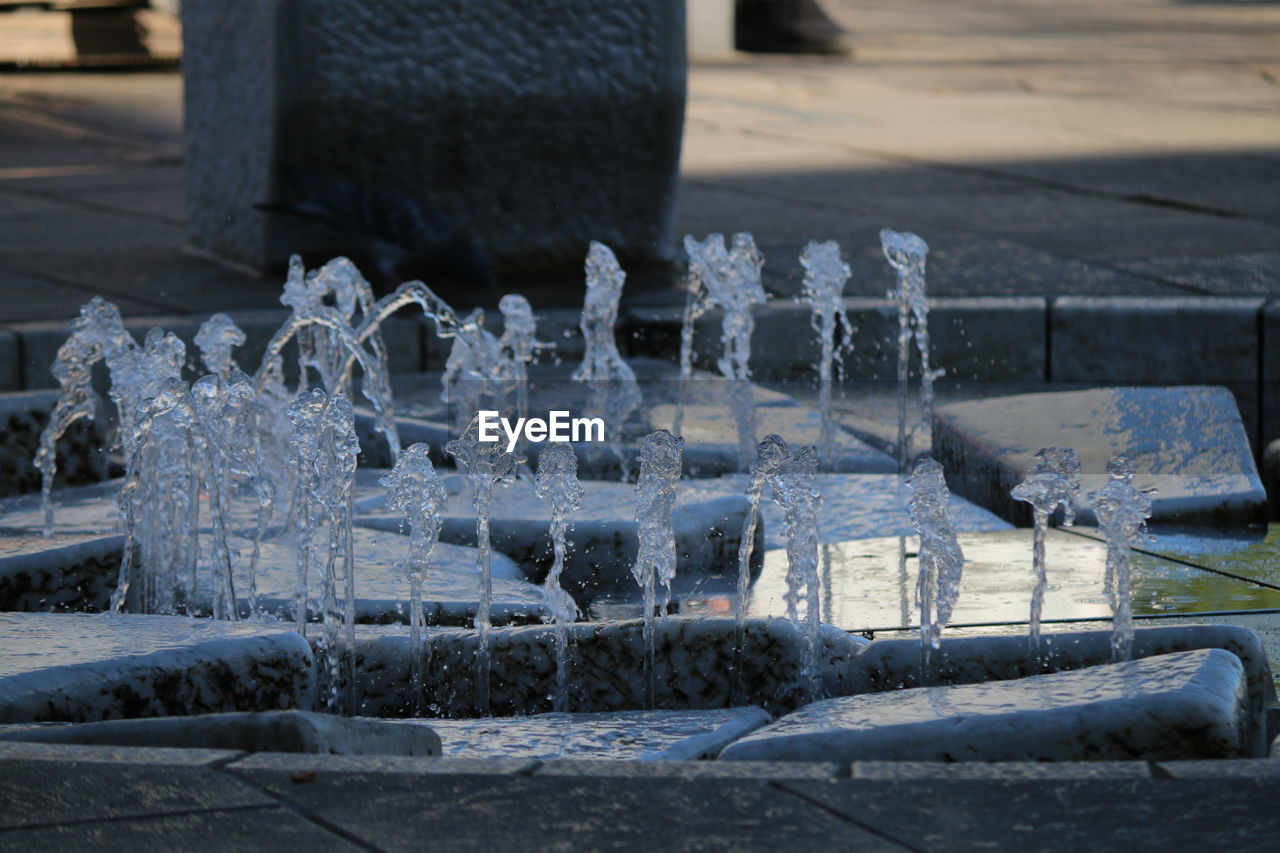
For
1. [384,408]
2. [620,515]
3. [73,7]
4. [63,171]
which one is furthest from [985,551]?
[73,7]

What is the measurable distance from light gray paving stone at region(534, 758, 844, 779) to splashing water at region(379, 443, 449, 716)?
912 millimetres

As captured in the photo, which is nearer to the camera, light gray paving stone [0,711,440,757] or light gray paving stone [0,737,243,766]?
light gray paving stone [0,737,243,766]

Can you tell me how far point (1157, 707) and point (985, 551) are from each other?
4.67ft

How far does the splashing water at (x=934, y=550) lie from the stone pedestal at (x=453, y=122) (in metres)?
2.94

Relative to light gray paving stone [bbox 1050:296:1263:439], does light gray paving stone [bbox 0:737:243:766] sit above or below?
below

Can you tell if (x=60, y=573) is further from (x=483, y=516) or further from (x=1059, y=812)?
(x=1059, y=812)

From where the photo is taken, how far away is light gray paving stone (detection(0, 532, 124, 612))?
342cm

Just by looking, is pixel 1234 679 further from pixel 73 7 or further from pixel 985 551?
pixel 73 7

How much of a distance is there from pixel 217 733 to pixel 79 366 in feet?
A: 8.36

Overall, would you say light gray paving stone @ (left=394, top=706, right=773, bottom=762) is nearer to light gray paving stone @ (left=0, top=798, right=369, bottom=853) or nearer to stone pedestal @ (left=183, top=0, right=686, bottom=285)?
light gray paving stone @ (left=0, top=798, right=369, bottom=853)

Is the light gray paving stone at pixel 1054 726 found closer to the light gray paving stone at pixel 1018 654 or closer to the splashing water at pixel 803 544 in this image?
the light gray paving stone at pixel 1018 654

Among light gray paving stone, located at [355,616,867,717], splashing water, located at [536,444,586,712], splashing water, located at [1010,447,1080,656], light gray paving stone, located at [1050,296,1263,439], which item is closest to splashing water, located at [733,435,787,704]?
light gray paving stone, located at [355,616,867,717]

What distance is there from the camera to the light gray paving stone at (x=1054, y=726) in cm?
243

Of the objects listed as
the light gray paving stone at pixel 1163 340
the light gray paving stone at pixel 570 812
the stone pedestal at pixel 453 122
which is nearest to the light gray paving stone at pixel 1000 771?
the light gray paving stone at pixel 570 812
